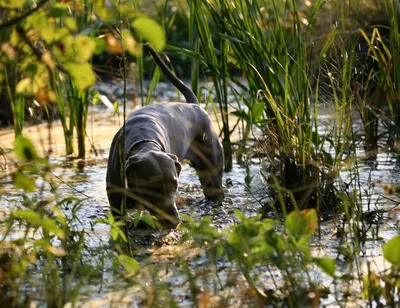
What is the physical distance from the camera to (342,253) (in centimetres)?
364

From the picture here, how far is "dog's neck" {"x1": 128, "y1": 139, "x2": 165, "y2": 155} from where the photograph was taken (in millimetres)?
4614

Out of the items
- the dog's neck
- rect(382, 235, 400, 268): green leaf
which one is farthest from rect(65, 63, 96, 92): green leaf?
the dog's neck

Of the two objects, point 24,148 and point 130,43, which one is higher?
point 130,43

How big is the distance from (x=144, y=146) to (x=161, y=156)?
0.21m

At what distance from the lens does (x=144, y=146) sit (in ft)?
15.2

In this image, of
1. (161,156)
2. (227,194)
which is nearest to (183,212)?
(227,194)

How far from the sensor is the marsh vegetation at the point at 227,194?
2936mm

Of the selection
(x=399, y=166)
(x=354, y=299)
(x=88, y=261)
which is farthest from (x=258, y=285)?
(x=399, y=166)

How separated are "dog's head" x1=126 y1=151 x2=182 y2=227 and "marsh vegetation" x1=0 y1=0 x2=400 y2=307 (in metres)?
0.14

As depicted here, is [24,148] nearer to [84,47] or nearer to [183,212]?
[84,47]

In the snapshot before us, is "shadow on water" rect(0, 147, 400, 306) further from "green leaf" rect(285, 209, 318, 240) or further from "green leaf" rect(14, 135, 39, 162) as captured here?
"green leaf" rect(14, 135, 39, 162)

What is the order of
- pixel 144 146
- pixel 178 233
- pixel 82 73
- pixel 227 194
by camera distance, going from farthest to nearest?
pixel 227 194
pixel 144 146
pixel 178 233
pixel 82 73

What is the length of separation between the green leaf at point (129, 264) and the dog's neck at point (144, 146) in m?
1.29

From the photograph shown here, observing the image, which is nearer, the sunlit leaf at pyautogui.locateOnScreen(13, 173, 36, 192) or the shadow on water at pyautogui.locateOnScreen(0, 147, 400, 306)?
the sunlit leaf at pyautogui.locateOnScreen(13, 173, 36, 192)
